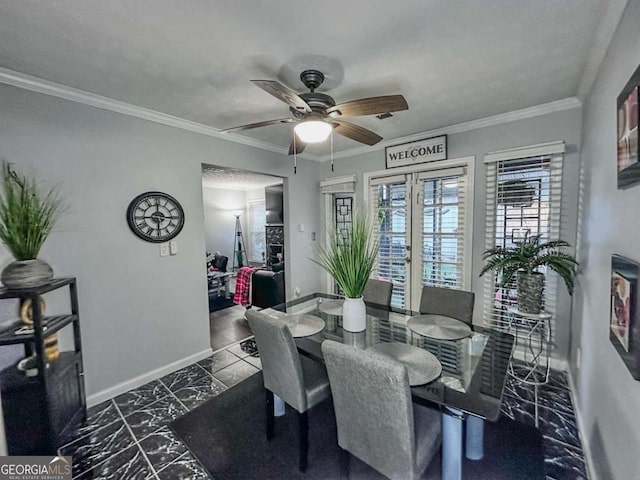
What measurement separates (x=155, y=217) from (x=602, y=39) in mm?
3387

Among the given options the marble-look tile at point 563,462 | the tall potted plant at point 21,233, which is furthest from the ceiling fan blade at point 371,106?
the marble-look tile at point 563,462

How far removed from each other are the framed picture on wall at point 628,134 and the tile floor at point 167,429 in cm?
167

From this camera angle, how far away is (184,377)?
8.55 feet

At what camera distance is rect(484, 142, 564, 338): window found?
248 centimetres

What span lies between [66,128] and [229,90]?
126 centimetres

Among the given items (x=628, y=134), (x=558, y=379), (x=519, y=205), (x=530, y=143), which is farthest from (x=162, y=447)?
(x=530, y=143)

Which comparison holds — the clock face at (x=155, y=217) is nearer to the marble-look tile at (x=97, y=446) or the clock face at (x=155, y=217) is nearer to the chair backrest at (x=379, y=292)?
the marble-look tile at (x=97, y=446)

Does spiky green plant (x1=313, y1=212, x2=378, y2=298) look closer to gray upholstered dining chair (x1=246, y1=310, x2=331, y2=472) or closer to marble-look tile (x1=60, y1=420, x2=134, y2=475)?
gray upholstered dining chair (x1=246, y1=310, x2=331, y2=472)

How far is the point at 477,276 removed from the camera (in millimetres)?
2934

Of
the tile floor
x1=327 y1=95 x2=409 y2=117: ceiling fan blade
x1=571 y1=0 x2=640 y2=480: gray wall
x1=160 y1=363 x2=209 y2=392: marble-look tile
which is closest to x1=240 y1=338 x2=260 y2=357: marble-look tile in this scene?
the tile floor

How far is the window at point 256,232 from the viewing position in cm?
721

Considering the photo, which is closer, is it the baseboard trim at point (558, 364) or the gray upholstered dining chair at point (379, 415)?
the gray upholstered dining chair at point (379, 415)

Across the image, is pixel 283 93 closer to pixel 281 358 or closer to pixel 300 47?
pixel 300 47

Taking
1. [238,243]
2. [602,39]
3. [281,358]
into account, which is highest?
[602,39]
